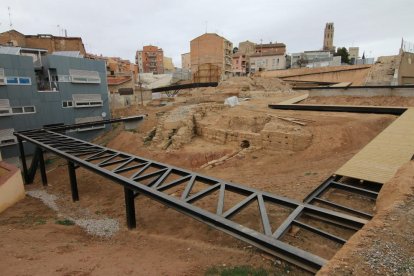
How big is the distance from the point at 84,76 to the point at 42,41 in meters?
15.1

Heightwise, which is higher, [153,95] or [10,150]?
[153,95]

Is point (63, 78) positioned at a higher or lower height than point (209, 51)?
lower

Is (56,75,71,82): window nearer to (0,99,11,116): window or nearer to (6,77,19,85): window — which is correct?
(6,77,19,85): window

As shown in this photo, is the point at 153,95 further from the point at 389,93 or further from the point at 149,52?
the point at 149,52

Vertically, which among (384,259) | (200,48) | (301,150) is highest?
(200,48)

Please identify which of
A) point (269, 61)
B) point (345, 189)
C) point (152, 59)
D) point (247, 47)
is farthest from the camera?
point (152, 59)

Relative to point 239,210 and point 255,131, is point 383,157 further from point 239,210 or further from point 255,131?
point 255,131

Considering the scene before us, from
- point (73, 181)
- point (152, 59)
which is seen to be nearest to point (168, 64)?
point (152, 59)

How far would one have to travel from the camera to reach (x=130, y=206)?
7734 mm

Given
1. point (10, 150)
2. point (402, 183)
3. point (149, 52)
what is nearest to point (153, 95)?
point (10, 150)

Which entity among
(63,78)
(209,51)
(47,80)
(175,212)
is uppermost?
(209,51)

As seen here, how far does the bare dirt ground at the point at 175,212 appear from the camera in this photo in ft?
17.0

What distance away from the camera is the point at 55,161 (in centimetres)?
1900

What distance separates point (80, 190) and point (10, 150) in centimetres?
877
